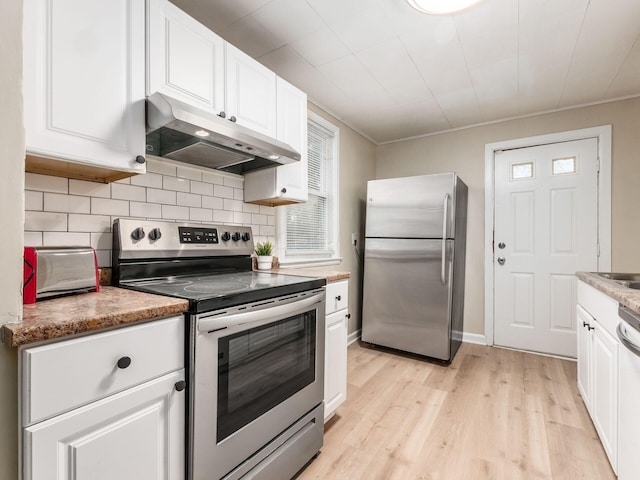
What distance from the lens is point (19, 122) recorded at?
2.60ft

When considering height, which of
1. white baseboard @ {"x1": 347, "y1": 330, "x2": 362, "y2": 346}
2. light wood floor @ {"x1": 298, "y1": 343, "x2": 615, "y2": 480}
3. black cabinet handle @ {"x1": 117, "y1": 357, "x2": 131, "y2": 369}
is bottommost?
light wood floor @ {"x1": 298, "y1": 343, "x2": 615, "y2": 480}

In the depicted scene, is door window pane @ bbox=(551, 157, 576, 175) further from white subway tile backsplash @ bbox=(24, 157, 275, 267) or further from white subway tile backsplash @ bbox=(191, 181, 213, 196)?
white subway tile backsplash @ bbox=(191, 181, 213, 196)

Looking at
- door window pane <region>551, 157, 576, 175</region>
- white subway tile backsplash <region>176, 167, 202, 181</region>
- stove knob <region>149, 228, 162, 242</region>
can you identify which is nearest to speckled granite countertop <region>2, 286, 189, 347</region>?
stove knob <region>149, 228, 162, 242</region>

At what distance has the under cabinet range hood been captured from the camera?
4.09 ft

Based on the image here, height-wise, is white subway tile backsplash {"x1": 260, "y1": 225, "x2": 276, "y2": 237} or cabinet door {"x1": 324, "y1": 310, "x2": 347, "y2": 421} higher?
white subway tile backsplash {"x1": 260, "y1": 225, "x2": 276, "y2": 237}

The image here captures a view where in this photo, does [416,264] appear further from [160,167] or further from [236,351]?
[160,167]

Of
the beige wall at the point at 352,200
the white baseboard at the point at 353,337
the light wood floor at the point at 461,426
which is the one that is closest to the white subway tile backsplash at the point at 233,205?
the beige wall at the point at 352,200

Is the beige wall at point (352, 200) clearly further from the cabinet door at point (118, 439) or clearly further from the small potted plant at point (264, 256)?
the cabinet door at point (118, 439)

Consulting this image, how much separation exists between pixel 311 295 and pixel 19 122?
1195mm

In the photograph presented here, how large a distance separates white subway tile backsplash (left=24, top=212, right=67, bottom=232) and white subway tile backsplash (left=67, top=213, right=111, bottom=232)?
0.03 meters

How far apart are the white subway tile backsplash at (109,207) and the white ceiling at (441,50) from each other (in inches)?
42.3

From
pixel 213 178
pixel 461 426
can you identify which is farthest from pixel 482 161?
pixel 213 178

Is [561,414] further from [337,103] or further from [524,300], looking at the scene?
[337,103]

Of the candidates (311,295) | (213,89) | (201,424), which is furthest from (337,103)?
(201,424)
